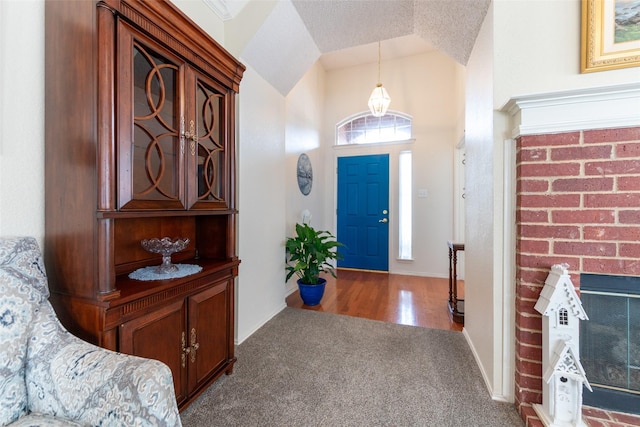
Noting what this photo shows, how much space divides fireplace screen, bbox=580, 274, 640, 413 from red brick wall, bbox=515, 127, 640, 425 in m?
0.09

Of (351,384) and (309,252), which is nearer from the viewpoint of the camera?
(351,384)

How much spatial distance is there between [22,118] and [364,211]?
3.98m

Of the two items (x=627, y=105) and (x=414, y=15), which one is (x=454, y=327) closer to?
(x=627, y=105)

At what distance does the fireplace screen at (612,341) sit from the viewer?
129cm

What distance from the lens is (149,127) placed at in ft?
3.86

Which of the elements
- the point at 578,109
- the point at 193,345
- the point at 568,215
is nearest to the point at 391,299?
the point at 568,215

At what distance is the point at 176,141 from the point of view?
1301mm

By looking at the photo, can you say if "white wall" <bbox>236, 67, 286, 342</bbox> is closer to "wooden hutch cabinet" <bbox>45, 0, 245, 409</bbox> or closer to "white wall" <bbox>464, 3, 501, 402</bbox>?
"wooden hutch cabinet" <bbox>45, 0, 245, 409</bbox>

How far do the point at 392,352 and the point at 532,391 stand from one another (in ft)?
2.76

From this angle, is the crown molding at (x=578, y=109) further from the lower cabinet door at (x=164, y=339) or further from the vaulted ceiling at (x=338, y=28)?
the lower cabinet door at (x=164, y=339)

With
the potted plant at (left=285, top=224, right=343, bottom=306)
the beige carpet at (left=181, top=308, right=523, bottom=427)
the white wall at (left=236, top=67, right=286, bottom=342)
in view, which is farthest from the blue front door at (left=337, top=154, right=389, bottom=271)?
the beige carpet at (left=181, top=308, right=523, bottom=427)

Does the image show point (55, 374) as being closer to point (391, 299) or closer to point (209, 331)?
point (209, 331)

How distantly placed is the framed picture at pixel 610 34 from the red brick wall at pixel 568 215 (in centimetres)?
35

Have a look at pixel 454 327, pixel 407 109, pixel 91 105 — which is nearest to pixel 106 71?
pixel 91 105
